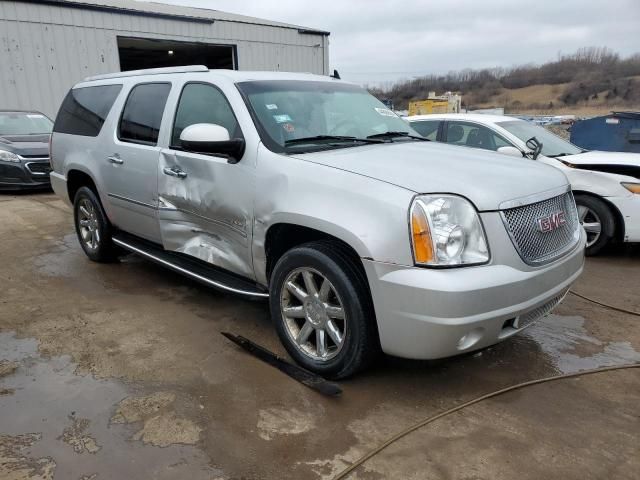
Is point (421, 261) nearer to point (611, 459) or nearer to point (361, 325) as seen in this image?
point (361, 325)

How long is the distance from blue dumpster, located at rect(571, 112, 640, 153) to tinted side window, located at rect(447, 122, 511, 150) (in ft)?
15.6

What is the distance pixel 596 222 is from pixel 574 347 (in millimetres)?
2540

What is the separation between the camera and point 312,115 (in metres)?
3.63

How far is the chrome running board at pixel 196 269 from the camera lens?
137 inches

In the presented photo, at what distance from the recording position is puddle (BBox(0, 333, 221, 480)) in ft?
7.70

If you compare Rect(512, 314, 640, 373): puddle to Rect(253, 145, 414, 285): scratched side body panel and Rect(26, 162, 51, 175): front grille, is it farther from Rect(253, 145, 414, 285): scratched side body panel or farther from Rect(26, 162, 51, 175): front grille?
Rect(26, 162, 51, 175): front grille

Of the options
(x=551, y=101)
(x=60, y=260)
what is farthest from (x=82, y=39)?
(x=551, y=101)

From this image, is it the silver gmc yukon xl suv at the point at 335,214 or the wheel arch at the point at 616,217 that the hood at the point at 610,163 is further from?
the silver gmc yukon xl suv at the point at 335,214

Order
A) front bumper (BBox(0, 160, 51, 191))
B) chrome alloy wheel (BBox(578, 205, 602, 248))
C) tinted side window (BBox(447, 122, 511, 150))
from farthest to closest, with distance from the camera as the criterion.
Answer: front bumper (BBox(0, 160, 51, 191)) → tinted side window (BBox(447, 122, 511, 150)) → chrome alloy wheel (BBox(578, 205, 602, 248))

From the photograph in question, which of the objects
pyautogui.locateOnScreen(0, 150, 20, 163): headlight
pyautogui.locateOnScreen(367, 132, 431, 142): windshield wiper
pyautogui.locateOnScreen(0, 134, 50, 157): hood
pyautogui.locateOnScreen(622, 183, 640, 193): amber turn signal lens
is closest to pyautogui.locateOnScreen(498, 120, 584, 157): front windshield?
pyautogui.locateOnScreen(622, 183, 640, 193): amber turn signal lens

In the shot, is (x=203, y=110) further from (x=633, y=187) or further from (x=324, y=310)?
(x=633, y=187)

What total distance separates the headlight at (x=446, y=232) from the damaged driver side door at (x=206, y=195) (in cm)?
118

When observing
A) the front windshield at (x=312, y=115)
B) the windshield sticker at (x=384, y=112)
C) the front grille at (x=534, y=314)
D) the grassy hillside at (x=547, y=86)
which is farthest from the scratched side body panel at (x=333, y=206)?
the grassy hillside at (x=547, y=86)

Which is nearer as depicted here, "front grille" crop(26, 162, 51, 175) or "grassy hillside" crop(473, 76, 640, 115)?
"front grille" crop(26, 162, 51, 175)
